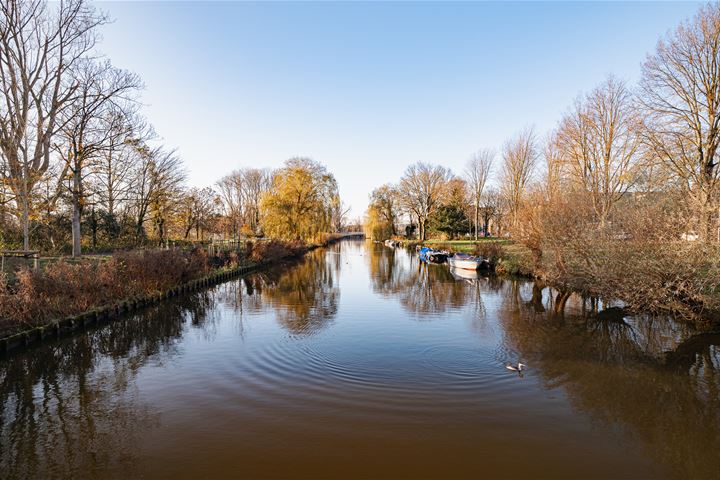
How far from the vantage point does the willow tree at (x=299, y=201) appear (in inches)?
1480

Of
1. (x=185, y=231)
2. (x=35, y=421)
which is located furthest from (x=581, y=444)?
(x=185, y=231)

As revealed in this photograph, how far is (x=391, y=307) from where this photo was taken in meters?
14.6

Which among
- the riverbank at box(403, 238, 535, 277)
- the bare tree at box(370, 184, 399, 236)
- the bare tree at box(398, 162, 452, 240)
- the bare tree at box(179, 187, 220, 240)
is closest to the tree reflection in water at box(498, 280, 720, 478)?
the riverbank at box(403, 238, 535, 277)

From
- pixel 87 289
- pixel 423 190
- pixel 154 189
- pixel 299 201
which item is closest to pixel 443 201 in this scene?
pixel 423 190

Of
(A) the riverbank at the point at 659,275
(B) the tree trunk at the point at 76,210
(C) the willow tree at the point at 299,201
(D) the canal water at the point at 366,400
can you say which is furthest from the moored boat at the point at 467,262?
(B) the tree trunk at the point at 76,210

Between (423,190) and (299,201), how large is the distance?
23145 millimetres

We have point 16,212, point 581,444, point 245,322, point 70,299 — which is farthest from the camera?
point 16,212

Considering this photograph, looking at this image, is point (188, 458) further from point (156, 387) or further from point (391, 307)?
point (391, 307)

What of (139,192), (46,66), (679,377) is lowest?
(679,377)

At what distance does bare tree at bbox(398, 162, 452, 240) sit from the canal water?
45.5 m

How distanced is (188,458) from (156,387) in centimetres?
276

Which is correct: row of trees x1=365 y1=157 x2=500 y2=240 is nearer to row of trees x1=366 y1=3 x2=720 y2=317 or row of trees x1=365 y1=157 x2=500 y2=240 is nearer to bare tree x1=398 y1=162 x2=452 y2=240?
bare tree x1=398 y1=162 x2=452 y2=240

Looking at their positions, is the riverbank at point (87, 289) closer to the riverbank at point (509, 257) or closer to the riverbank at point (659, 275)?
the riverbank at point (659, 275)

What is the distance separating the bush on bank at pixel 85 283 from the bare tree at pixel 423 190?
40162 mm
